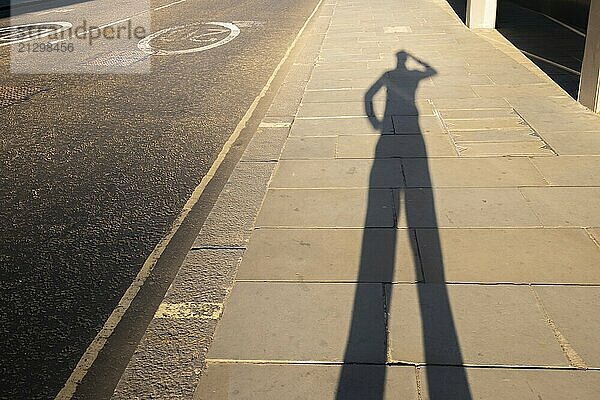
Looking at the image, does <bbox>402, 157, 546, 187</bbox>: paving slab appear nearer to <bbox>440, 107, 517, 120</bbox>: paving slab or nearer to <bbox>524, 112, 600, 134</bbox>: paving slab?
<bbox>524, 112, 600, 134</bbox>: paving slab

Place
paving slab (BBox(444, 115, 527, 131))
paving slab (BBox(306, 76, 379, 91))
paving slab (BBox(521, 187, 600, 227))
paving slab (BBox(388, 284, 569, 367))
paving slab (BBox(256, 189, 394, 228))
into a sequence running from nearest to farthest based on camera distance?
paving slab (BBox(388, 284, 569, 367)) → paving slab (BBox(521, 187, 600, 227)) → paving slab (BBox(256, 189, 394, 228)) → paving slab (BBox(444, 115, 527, 131)) → paving slab (BBox(306, 76, 379, 91))

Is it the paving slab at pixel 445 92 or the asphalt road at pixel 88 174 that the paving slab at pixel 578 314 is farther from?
the paving slab at pixel 445 92

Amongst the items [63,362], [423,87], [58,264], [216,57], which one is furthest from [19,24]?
[63,362]

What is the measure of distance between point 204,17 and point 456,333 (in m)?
16.1

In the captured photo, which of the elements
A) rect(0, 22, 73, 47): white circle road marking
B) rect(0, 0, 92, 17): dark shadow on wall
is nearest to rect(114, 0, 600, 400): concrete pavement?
rect(0, 22, 73, 47): white circle road marking

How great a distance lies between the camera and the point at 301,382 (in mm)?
2730

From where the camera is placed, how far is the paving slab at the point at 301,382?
2.64m

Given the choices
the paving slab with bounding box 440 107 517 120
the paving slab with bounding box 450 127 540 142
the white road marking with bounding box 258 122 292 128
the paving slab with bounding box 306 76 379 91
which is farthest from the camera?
the paving slab with bounding box 306 76 379 91

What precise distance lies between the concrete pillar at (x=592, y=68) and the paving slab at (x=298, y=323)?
4916mm

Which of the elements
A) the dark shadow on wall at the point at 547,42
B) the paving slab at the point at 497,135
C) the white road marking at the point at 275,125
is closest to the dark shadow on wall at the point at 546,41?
the dark shadow on wall at the point at 547,42

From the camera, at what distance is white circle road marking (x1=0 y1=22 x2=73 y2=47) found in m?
14.4

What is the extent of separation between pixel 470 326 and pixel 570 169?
2.76 meters

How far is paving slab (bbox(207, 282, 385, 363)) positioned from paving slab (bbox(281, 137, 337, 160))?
2433 mm

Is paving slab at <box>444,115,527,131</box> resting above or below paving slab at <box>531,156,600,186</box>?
above
